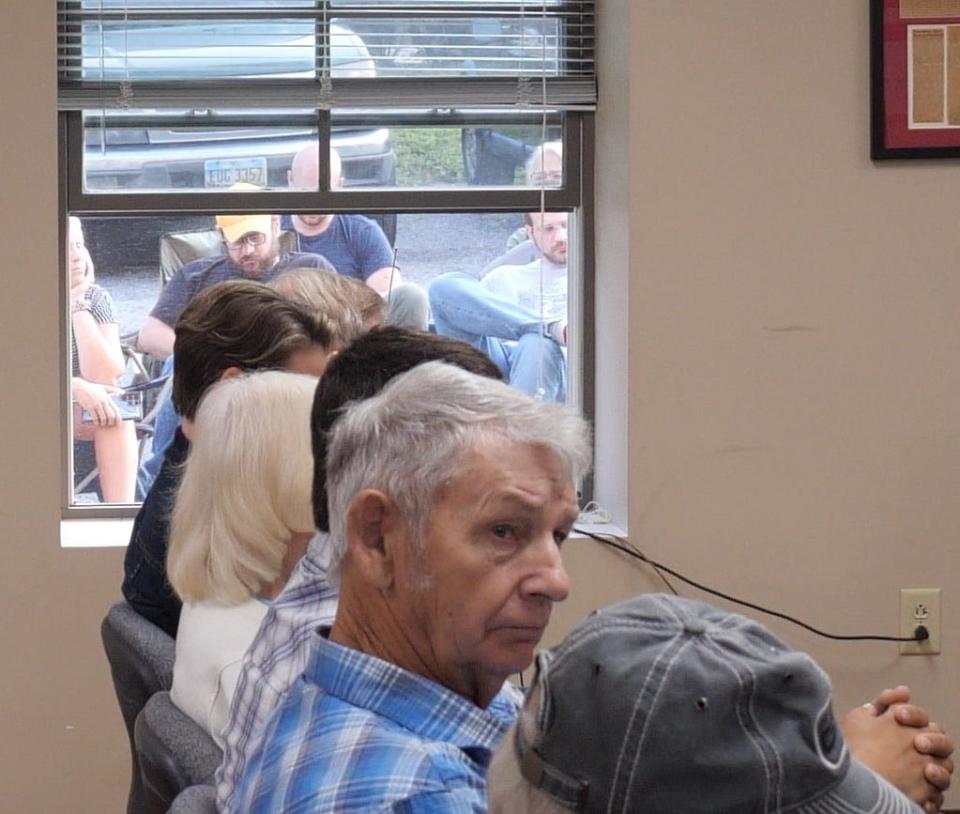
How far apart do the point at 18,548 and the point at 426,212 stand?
1.17 metres

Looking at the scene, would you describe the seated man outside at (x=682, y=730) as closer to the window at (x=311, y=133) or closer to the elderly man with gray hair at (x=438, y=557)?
the elderly man with gray hair at (x=438, y=557)

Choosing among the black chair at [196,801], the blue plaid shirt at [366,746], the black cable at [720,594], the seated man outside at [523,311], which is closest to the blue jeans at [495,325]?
the seated man outside at [523,311]

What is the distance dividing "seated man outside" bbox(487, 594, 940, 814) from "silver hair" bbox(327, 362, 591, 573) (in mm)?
390

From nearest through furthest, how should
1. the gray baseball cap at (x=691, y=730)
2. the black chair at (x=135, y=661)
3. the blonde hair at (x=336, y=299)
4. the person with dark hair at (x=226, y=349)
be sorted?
the gray baseball cap at (x=691, y=730), the black chair at (x=135, y=661), the person with dark hair at (x=226, y=349), the blonde hair at (x=336, y=299)

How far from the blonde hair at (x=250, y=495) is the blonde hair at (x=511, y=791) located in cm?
104

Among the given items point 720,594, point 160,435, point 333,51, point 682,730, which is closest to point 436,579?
point 682,730

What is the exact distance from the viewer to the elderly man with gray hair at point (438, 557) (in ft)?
3.92

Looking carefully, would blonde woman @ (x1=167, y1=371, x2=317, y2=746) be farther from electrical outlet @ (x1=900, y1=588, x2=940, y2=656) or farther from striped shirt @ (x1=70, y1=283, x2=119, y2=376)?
electrical outlet @ (x1=900, y1=588, x2=940, y2=656)

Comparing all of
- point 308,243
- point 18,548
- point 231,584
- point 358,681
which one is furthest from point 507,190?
point 358,681

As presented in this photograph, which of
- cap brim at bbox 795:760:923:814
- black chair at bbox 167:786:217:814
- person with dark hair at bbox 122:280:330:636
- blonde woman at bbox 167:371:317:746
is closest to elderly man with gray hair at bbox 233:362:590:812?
black chair at bbox 167:786:217:814

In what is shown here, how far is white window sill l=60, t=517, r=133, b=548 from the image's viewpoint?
302cm

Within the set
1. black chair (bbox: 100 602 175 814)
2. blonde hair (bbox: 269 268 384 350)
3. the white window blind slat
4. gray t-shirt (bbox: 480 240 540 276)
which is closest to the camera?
black chair (bbox: 100 602 175 814)

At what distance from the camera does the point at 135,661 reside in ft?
6.46

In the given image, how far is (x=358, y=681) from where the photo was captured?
1.19m
